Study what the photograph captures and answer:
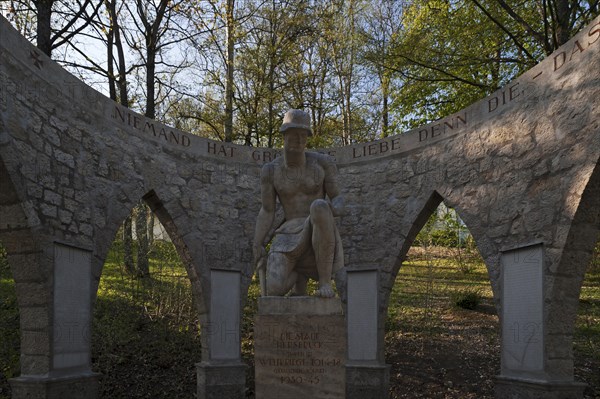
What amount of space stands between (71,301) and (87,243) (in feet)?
2.26

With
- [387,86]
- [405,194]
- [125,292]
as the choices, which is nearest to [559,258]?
[405,194]

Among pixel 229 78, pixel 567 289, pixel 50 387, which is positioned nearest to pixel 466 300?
pixel 567 289

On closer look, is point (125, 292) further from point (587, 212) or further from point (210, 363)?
point (587, 212)

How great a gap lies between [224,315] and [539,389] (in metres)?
4.00

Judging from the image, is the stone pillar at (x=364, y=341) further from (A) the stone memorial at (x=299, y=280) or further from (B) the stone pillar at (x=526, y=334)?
(A) the stone memorial at (x=299, y=280)

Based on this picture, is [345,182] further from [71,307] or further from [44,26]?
[44,26]

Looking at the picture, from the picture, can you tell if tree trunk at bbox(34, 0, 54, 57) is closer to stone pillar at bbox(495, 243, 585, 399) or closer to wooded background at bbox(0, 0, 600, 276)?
wooded background at bbox(0, 0, 600, 276)

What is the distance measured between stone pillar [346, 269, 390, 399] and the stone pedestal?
3.27 m

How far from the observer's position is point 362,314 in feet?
23.9

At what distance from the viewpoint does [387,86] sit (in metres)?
13.6

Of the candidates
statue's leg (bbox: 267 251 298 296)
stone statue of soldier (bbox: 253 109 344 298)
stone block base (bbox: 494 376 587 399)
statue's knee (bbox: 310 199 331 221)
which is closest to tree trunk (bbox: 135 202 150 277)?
stone statue of soldier (bbox: 253 109 344 298)

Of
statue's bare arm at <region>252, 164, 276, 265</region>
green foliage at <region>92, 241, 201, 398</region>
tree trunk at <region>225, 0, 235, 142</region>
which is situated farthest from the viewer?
tree trunk at <region>225, 0, 235, 142</region>

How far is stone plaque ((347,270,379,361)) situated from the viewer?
23.5ft

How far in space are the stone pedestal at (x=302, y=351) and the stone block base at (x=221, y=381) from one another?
130 inches
